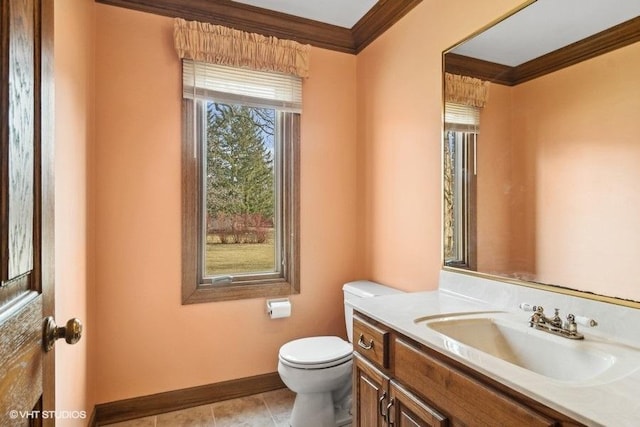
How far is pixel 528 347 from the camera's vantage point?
1137 millimetres

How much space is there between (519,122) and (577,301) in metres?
0.74

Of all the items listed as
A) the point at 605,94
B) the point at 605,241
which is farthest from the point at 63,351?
the point at 605,94

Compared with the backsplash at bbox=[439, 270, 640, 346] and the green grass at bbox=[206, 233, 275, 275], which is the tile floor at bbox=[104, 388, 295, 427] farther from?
the backsplash at bbox=[439, 270, 640, 346]

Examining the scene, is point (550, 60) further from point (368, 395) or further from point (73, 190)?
point (73, 190)

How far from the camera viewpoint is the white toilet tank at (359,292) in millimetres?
2104

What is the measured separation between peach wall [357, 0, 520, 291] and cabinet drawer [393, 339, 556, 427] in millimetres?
781

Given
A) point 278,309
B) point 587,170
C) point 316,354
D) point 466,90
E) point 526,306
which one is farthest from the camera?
point 278,309

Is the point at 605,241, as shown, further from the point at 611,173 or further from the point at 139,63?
the point at 139,63

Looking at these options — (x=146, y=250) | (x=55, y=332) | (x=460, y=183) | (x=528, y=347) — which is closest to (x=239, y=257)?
(x=146, y=250)

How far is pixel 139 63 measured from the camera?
6.60ft

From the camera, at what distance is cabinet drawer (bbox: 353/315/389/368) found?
1.24 meters

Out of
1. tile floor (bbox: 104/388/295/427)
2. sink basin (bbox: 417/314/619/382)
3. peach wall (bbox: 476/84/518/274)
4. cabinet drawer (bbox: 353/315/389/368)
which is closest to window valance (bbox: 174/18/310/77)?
peach wall (bbox: 476/84/518/274)

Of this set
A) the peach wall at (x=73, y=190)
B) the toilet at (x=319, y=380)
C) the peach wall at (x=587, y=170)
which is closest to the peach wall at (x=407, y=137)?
the peach wall at (x=587, y=170)

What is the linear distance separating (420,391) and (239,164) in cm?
177
